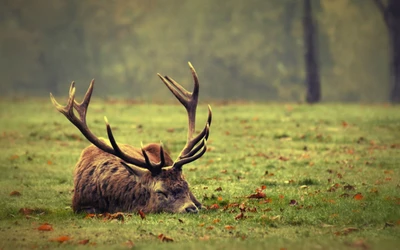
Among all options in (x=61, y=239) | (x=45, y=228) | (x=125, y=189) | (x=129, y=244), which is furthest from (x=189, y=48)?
(x=129, y=244)

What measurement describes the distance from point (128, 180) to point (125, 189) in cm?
15

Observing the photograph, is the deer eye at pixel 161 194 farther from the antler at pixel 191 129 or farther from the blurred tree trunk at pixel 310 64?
the blurred tree trunk at pixel 310 64

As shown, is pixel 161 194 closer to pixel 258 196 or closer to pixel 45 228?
pixel 258 196

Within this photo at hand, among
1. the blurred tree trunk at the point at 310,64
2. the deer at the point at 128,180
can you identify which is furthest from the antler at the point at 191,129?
the blurred tree trunk at the point at 310,64

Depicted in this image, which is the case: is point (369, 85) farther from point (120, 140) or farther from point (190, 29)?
point (120, 140)

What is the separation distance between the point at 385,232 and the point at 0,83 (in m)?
54.2

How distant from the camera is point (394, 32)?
127 feet

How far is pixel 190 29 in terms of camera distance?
5906 cm

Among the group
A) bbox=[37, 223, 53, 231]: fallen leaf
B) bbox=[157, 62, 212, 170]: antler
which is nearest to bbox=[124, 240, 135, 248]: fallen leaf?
bbox=[37, 223, 53, 231]: fallen leaf

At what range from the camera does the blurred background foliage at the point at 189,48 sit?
56.8 m

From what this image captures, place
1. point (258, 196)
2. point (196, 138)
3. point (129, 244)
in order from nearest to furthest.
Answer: point (129, 244)
point (196, 138)
point (258, 196)

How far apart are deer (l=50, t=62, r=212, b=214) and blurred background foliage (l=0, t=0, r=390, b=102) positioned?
144ft

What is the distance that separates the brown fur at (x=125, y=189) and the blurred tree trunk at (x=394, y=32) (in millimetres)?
28730

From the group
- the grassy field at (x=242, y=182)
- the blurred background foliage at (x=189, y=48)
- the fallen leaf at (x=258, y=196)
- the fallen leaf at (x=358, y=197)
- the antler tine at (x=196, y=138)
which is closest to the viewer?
the grassy field at (x=242, y=182)
